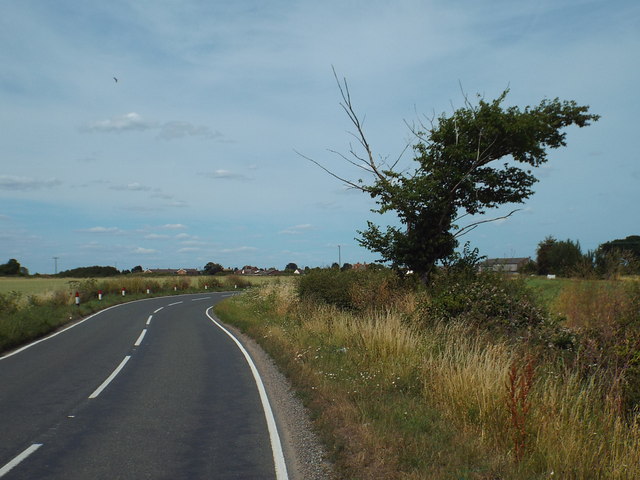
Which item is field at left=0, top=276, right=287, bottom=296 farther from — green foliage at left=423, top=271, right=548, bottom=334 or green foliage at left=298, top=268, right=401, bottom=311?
green foliage at left=423, top=271, right=548, bottom=334

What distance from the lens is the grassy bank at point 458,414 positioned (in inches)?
229

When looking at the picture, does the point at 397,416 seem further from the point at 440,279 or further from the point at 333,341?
the point at 440,279

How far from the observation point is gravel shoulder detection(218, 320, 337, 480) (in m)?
6.42

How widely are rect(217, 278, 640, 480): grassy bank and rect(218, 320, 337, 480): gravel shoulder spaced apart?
191 mm

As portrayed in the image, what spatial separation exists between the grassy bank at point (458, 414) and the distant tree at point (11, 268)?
370 feet

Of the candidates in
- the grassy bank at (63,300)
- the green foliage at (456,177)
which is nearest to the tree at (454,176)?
the green foliage at (456,177)

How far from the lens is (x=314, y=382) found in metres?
10.6

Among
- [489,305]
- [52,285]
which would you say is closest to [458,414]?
[489,305]

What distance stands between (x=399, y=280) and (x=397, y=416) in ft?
41.0

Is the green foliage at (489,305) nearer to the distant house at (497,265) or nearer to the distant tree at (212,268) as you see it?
the distant house at (497,265)

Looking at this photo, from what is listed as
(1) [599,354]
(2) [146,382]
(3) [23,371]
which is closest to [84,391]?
(2) [146,382]

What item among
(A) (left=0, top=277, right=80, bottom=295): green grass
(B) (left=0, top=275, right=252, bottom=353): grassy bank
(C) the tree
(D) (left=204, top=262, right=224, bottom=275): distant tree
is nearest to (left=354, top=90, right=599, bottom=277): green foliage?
(C) the tree

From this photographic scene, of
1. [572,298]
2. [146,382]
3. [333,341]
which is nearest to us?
[146,382]

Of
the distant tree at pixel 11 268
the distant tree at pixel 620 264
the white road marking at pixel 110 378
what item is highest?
the distant tree at pixel 11 268
